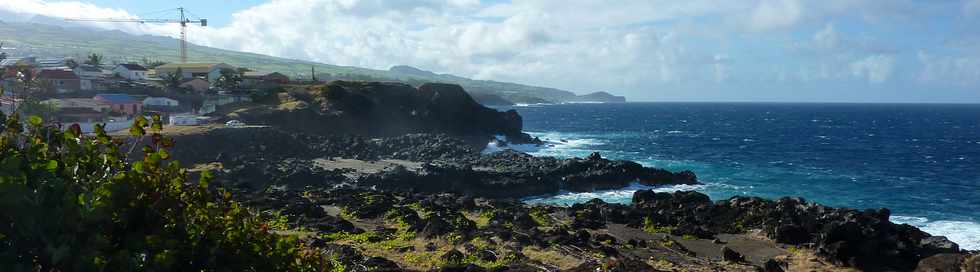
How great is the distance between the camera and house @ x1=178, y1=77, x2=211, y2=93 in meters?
89.3

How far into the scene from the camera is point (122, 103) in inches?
2689

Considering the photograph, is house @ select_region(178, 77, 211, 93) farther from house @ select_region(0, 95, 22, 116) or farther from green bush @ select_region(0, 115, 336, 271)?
green bush @ select_region(0, 115, 336, 271)

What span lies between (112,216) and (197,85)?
9336cm

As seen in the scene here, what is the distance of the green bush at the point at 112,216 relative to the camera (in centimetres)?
490

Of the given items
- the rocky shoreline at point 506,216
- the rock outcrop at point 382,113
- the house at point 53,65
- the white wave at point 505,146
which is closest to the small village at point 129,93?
the house at point 53,65

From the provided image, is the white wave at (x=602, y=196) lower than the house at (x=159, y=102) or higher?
lower

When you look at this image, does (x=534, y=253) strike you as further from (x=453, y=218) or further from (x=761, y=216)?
(x=761, y=216)

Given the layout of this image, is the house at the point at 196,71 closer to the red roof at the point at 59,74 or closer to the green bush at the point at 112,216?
the red roof at the point at 59,74

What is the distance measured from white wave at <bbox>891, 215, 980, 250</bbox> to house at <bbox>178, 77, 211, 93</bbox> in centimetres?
8157

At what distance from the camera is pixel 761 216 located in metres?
34.2

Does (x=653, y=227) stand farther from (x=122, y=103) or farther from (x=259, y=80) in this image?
(x=259, y=80)

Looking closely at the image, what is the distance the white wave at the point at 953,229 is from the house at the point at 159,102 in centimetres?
7288

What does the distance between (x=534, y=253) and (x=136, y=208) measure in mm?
19156

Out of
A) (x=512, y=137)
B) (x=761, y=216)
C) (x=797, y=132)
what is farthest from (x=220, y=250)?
(x=797, y=132)
